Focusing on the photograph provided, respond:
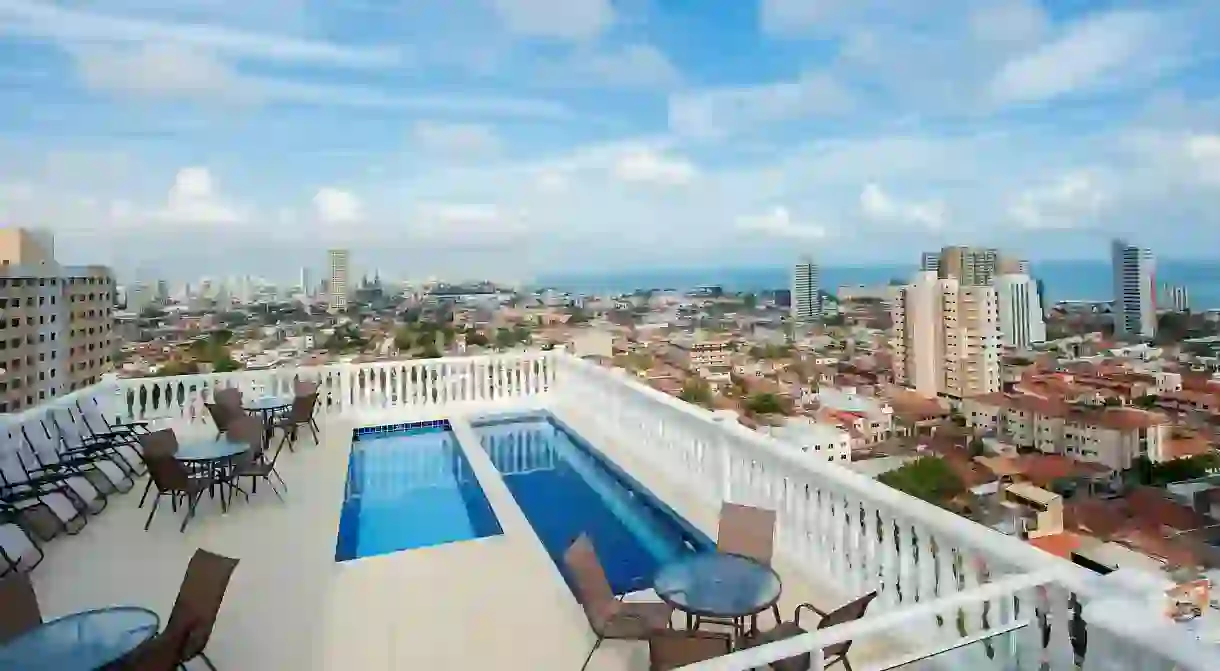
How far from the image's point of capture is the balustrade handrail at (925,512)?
8.48 feet

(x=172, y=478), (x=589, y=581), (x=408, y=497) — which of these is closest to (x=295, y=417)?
(x=408, y=497)

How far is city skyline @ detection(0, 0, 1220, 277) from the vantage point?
25.9 ft

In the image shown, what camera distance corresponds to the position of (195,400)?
9.74 m

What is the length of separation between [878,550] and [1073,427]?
1416 mm

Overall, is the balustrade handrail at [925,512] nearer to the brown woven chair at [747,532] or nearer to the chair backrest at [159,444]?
the brown woven chair at [747,532]

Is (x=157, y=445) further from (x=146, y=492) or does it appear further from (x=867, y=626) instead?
(x=867, y=626)

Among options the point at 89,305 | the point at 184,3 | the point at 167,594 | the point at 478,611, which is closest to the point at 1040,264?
the point at 478,611

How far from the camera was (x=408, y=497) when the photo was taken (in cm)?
686

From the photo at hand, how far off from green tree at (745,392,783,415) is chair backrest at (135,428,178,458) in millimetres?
4834

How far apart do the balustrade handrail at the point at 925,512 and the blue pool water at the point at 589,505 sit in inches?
33.0

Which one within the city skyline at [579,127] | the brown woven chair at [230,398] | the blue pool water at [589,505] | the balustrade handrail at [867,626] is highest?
the city skyline at [579,127]

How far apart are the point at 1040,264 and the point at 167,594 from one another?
7124 mm

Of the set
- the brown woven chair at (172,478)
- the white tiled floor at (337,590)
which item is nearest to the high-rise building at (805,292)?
the white tiled floor at (337,590)

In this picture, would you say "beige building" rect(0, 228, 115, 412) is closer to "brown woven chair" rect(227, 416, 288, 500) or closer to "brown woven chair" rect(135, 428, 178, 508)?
"brown woven chair" rect(135, 428, 178, 508)
